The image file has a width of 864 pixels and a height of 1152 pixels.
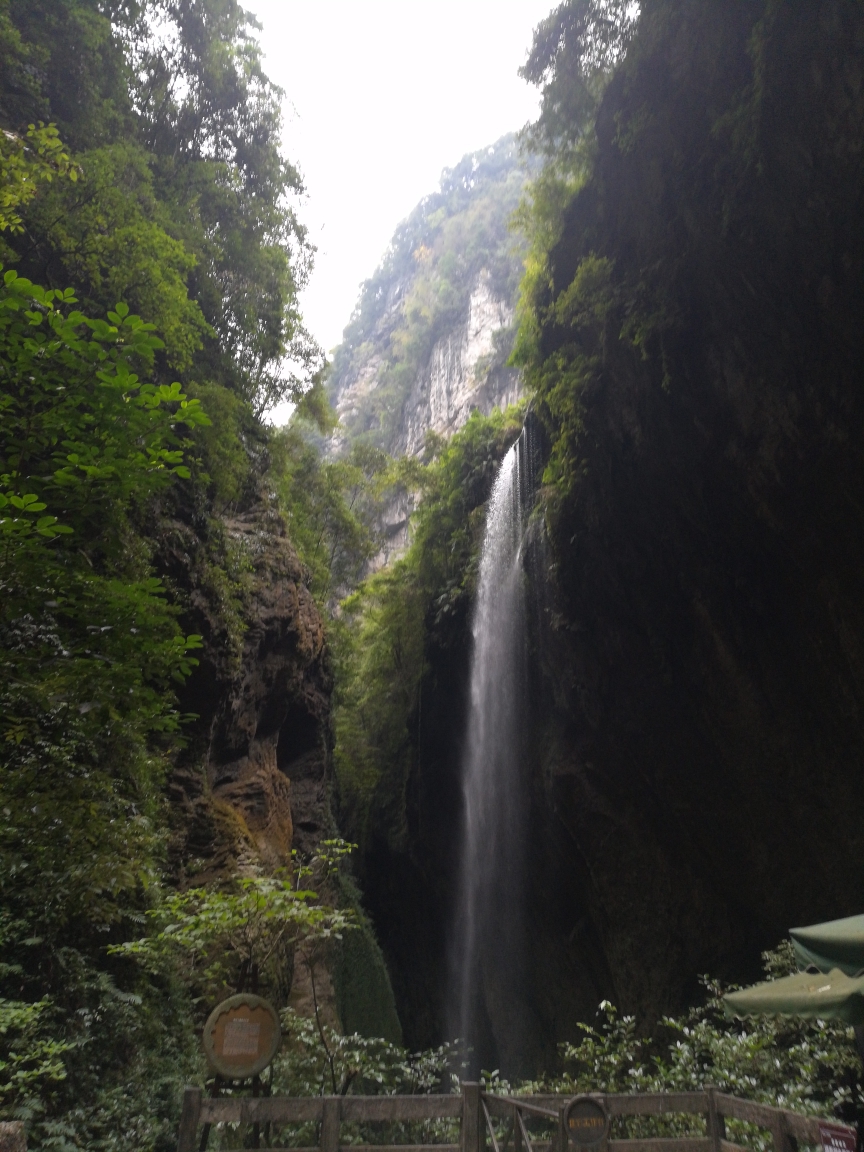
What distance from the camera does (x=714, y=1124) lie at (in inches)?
142

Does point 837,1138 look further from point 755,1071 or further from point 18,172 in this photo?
point 18,172

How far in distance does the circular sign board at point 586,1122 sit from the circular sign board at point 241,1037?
1.58 meters

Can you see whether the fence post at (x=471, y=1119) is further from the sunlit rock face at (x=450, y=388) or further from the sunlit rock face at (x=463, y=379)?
the sunlit rock face at (x=463, y=379)

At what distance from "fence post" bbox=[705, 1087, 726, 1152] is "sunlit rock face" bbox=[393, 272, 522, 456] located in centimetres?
2798

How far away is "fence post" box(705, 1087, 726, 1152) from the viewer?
357 centimetres

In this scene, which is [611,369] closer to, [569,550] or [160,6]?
[569,550]

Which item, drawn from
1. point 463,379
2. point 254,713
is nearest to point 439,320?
point 463,379

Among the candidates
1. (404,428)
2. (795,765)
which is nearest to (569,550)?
(795,765)

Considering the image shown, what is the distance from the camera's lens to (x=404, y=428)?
38406 millimetres

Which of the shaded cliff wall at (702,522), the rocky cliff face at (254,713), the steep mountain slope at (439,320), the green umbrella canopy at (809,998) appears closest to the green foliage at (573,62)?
the shaded cliff wall at (702,522)

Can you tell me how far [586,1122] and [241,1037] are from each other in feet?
5.87

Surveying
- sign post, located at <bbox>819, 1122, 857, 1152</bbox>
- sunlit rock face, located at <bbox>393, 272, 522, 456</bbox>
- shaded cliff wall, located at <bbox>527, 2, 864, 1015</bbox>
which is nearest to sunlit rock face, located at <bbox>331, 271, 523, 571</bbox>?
sunlit rock face, located at <bbox>393, 272, 522, 456</bbox>

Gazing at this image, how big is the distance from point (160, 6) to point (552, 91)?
27.5 ft

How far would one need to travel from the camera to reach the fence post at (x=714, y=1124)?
3.57 metres
